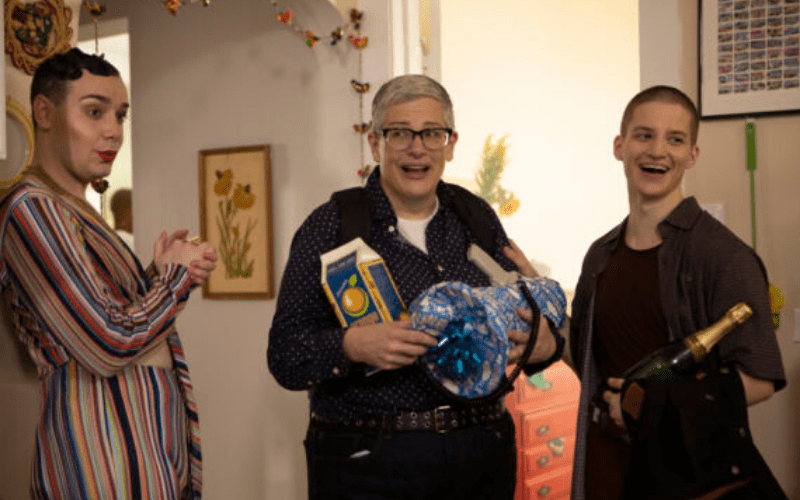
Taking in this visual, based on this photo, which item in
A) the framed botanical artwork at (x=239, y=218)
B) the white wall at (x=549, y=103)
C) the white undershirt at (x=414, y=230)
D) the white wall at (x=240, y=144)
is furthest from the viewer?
the white wall at (x=549, y=103)

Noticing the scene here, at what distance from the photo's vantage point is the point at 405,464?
5.26ft

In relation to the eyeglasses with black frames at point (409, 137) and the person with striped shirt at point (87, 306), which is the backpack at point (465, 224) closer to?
the eyeglasses with black frames at point (409, 137)

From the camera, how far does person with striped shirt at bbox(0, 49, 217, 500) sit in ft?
4.53

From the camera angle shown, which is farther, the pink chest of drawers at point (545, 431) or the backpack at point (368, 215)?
the pink chest of drawers at point (545, 431)

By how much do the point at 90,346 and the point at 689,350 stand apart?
1.21m

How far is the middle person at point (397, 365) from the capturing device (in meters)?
1.61

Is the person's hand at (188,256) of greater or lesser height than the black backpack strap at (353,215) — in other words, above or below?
below

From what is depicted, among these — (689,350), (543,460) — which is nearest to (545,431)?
(543,460)

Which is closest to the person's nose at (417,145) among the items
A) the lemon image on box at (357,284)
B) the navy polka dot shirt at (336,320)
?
the navy polka dot shirt at (336,320)

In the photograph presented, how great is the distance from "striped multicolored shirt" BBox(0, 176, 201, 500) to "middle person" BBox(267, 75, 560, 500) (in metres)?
0.27

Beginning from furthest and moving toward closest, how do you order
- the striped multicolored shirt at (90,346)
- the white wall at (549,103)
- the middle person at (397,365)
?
the white wall at (549,103) < the middle person at (397,365) < the striped multicolored shirt at (90,346)

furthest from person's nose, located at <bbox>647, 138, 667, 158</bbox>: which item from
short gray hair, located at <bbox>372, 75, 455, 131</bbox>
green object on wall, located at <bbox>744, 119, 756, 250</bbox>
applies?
green object on wall, located at <bbox>744, 119, 756, 250</bbox>

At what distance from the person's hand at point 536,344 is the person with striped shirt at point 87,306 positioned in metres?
0.62

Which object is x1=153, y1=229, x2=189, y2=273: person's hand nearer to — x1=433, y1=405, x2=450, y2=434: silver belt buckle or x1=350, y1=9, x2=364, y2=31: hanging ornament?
x1=433, y1=405, x2=450, y2=434: silver belt buckle
